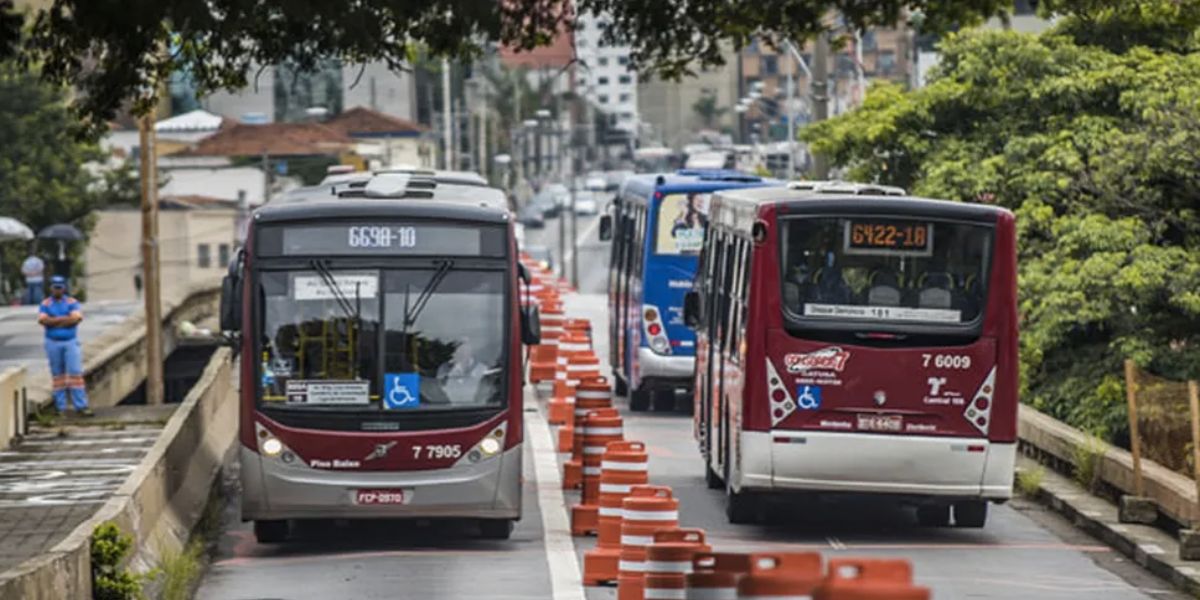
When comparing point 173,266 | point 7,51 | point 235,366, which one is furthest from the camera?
point 173,266

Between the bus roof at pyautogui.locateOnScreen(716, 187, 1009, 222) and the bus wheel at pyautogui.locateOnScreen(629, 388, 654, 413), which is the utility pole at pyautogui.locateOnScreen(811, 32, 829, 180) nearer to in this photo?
the bus wheel at pyautogui.locateOnScreen(629, 388, 654, 413)

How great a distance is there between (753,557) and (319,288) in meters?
10.7

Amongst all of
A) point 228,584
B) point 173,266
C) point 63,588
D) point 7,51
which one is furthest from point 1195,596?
point 173,266

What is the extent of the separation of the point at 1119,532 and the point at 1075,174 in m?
10.3

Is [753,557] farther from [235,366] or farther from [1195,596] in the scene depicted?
[235,366]

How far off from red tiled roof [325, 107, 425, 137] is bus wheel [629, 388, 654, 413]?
72.4 metres

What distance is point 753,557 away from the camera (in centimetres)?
963

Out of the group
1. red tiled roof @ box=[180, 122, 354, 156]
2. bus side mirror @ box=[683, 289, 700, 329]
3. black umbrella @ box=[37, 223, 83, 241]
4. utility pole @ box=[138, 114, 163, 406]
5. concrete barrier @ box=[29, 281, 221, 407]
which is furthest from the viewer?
red tiled roof @ box=[180, 122, 354, 156]

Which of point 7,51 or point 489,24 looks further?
point 489,24

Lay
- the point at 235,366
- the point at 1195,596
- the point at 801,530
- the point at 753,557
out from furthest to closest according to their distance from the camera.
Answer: the point at 235,366 → the point at 801,530 → the point at 1195,596 → the point at 753,557

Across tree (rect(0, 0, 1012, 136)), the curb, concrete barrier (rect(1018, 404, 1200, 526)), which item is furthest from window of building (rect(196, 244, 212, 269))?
tree (rect(0, 0, 1012, 136))

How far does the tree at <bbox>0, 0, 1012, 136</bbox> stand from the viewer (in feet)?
46.4

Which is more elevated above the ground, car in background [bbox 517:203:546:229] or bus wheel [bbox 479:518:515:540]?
bus wheel [bbox 479:518:515:540]

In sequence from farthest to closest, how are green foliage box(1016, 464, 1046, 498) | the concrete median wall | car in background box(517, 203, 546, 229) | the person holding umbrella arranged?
car in background box(517, 203, 546, 229) < the concrete median wall < the person holding umbrella < green foliage box(1016, 464, 1046, 498)
